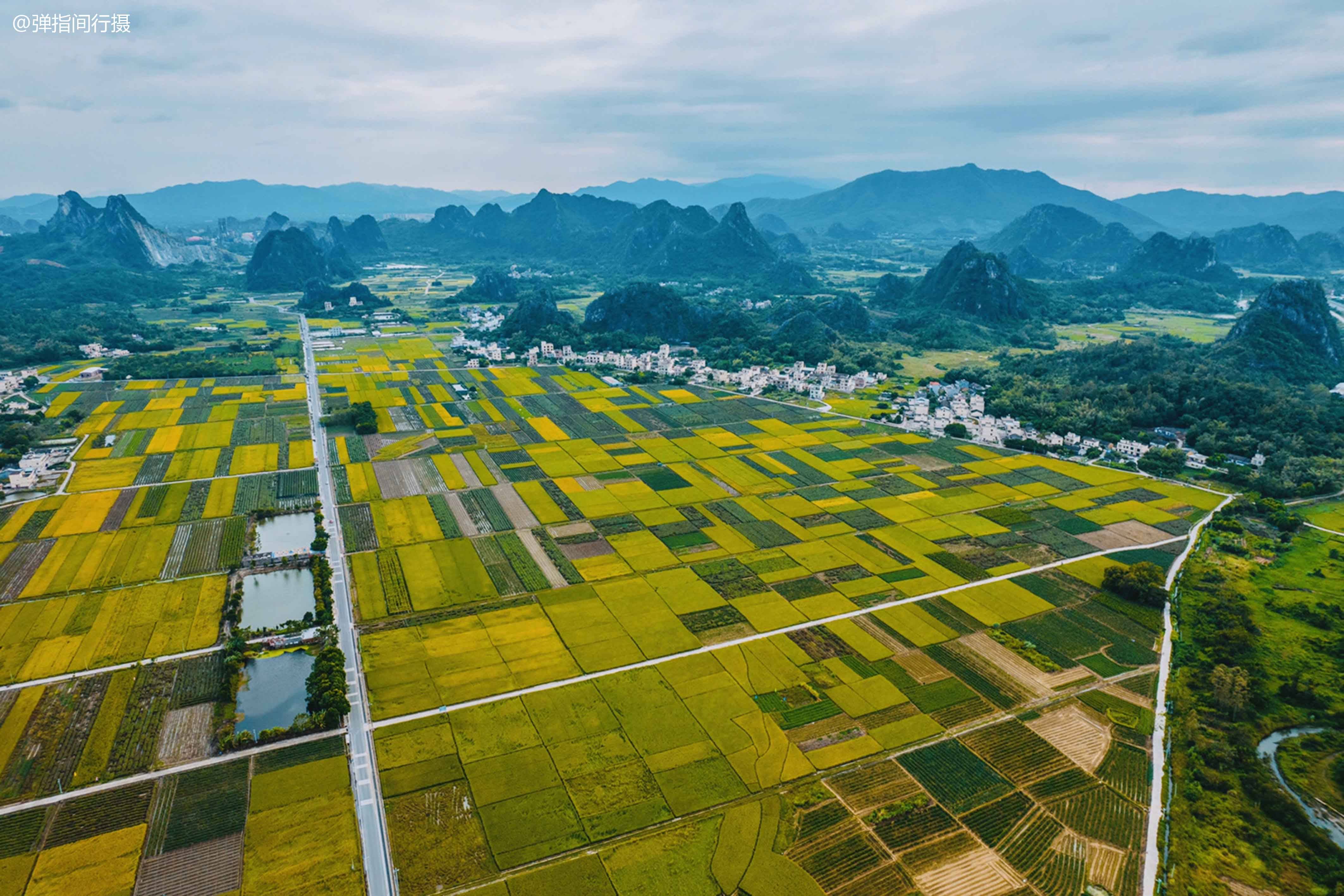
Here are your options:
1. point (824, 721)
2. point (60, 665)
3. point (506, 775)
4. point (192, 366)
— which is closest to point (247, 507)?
point (60, 665)

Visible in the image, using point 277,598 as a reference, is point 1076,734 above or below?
below

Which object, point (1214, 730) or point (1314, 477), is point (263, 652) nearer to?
point (1214, 730)

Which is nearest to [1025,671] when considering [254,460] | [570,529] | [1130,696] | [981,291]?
[1130,696]

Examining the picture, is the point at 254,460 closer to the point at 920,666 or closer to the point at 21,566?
the point at 21,566

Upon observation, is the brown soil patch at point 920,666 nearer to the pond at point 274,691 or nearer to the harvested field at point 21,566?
A: the pond at point 274,691

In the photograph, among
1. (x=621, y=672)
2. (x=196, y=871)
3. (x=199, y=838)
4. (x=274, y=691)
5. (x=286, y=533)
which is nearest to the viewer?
(x=196, y=871)

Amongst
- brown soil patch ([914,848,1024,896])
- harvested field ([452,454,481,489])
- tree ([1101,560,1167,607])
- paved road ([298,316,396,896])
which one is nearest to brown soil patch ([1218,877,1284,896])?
brown soil patch ([914,848,1024,896])

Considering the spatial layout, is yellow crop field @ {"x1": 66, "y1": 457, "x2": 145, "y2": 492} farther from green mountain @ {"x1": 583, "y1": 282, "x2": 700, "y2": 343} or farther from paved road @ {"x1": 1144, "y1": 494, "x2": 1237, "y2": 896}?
green mountain @ {"x1": 583, "y1": 282, "x2": 700, "y2": 343}
